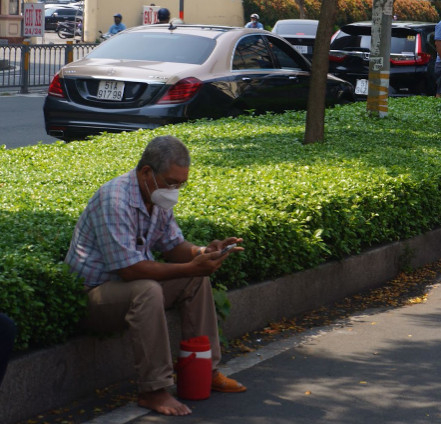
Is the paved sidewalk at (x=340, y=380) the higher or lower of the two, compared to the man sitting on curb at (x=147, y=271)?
lower

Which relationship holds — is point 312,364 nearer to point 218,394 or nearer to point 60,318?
point 218,394

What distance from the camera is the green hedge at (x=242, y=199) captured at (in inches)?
192

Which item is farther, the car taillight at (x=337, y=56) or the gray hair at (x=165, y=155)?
the car taillight at (x=337, y=56)

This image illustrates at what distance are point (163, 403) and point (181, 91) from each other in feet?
21.0

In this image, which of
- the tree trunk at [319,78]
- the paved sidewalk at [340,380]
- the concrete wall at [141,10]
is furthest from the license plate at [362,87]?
the concrete wall at [141,10]

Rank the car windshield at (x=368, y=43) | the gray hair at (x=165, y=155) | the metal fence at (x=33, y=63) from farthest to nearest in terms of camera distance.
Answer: the metal fence at (x=33, y=63)
the car windshield at (x=368, y=43)
the gray hair at (x=165, y=155)

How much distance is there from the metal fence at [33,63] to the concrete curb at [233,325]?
1535 centimetres

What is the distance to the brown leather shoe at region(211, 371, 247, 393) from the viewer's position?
16.9ft

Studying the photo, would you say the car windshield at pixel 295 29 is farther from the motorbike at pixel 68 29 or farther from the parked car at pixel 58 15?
the parked car at pixel 58 15

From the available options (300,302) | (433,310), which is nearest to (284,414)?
(300,302)

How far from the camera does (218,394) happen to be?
514 cm

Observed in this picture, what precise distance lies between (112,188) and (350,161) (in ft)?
13.1

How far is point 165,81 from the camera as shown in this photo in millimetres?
10750

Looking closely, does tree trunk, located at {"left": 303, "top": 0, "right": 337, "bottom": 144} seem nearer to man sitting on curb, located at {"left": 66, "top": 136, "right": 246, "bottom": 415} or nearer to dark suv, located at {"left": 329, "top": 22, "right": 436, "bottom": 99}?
man sitting on curb, located at {"left": 66, "top": 136, "right": 246, "bottom": 415}
